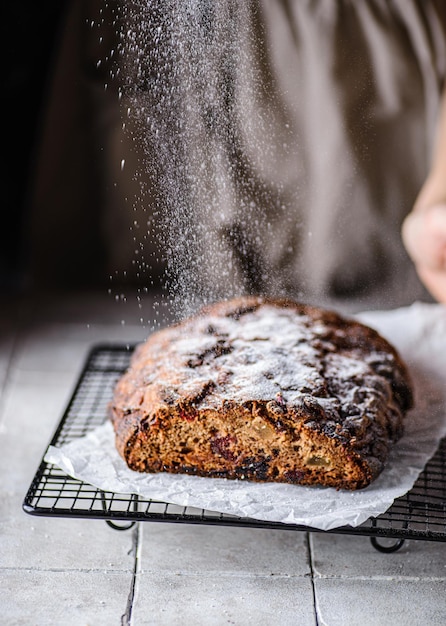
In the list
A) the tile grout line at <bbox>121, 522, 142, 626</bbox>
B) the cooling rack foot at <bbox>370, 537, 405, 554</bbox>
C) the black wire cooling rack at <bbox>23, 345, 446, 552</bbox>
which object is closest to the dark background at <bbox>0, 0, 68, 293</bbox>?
the black wire cooling rack at <bbox>23, 345, 446, 552</bbox>

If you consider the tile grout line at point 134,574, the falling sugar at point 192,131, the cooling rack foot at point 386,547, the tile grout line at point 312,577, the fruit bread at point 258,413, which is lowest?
the cooling rack foot at point 386,547

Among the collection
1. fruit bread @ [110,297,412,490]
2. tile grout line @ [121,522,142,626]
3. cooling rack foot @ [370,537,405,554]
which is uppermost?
fruit bread @ [110,297,412,490]

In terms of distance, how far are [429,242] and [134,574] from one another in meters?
1.22

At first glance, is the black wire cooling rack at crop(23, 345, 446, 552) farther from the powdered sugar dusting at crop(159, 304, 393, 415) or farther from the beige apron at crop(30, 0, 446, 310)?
the beige apron at crop(30, 0, 446, 310)

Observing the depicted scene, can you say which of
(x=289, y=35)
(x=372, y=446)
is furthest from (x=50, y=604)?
(x=289, y=35)

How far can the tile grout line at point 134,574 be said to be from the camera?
1412 millimetres

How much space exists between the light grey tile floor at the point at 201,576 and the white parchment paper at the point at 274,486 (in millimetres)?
160

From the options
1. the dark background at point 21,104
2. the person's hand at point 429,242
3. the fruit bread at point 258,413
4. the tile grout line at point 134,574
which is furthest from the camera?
the dark background at point 21,104

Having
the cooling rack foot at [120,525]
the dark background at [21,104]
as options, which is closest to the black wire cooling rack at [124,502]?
the cooling rack foot at [120,525]

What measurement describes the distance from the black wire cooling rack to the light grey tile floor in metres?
0.05

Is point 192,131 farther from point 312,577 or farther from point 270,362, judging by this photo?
point 312,577

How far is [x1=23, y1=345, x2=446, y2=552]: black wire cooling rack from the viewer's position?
4.69ft

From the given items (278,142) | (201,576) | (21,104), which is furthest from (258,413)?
(21,104)

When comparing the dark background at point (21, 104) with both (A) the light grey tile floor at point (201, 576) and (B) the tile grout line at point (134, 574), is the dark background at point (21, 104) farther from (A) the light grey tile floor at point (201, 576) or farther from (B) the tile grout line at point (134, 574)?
(B) the tile grout line at point (134, 574)
